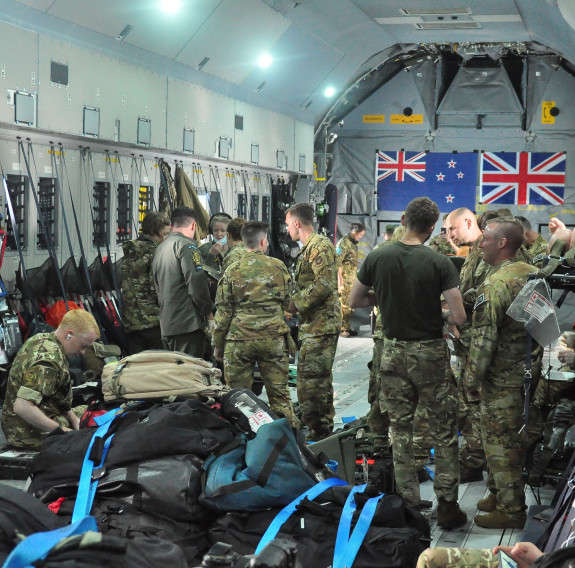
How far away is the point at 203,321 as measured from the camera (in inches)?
304

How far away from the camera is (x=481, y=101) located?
49.8 feet

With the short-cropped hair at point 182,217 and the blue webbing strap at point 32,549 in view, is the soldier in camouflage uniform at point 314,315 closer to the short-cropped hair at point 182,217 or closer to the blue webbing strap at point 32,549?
the short-cropped hair at point 182,217

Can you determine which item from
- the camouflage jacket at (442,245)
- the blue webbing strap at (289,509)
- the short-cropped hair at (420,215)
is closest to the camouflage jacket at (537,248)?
the camouflage jacket at (442,245)

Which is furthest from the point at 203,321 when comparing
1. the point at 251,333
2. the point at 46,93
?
the point at 46,93

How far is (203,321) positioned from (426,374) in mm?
3076

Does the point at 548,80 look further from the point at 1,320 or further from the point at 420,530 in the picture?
the point at 420,530

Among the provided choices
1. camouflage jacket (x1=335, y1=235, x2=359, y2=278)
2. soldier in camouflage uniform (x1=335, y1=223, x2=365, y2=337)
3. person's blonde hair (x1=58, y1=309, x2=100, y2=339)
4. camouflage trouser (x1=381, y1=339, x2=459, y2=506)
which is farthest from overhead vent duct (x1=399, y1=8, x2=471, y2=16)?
person's blonde hair (x1=58, y1=309, x2=100, y2=339)

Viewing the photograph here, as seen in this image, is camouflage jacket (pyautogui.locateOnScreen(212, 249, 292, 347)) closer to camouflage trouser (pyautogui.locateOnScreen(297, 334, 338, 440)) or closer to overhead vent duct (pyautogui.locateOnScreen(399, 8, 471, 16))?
camouflage trouser (pyautogui.locateOnScreen(297, 334, 338, 440))

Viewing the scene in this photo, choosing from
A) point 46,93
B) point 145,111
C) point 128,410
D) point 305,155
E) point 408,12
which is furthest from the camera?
point 305,155

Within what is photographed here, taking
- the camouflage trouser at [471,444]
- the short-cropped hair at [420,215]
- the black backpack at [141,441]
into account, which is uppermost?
the short-cropped hair at [420,215]

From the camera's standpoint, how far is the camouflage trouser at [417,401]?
16.5 ft

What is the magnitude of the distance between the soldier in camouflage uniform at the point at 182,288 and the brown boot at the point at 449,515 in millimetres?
3026

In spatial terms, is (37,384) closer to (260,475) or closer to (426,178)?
(260,475)

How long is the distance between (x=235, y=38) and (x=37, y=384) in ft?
20.9
